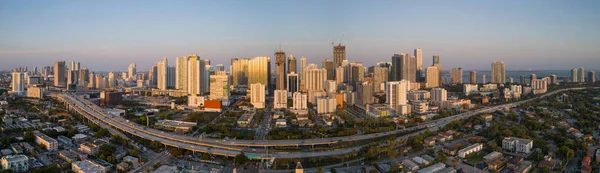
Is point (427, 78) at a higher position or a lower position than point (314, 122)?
higher

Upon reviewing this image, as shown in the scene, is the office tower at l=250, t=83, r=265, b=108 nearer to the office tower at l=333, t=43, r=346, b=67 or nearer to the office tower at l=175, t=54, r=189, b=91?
the office tower at l=175, t=54, r=189, b=91

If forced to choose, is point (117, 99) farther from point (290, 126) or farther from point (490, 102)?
point (490, 102)

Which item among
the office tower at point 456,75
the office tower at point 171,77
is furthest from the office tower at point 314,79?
the office tower at point 456,75

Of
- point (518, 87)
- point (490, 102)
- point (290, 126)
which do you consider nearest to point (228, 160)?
point (290, 126)

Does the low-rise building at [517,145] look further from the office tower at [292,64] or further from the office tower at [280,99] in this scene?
the office tower at [292,64]

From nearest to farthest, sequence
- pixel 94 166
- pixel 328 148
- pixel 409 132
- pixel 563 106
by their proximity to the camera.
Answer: pixel 94 166 < pixel 328 148 < pixel 409 132 < pixel 563 106

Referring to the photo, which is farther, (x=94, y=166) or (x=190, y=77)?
(x=190, y=77)

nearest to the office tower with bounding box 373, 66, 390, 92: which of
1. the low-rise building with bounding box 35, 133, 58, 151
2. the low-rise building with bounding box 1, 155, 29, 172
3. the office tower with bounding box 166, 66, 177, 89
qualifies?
the office tower with bounding box 166, 66, 177, 89

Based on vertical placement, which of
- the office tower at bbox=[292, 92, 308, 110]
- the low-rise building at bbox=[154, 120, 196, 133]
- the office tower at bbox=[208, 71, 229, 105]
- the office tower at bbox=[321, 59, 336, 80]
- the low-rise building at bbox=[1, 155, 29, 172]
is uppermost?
the office tower at bbox=[321, 59, 336, 80]
